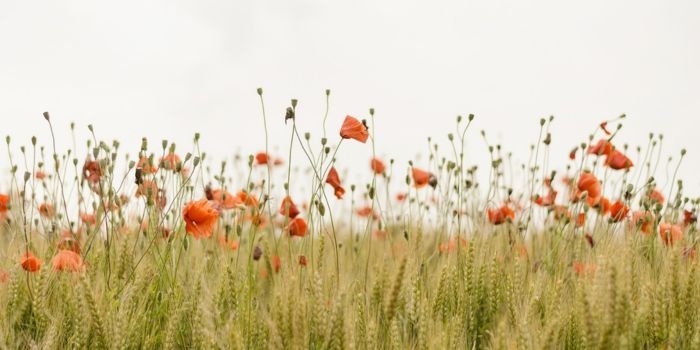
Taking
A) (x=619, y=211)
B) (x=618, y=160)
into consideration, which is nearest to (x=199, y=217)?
(x=619, y=211)

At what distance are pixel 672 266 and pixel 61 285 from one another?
201cm

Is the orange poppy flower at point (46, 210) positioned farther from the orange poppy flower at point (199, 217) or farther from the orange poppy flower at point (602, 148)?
the orange poppy flower at point (602, 148)

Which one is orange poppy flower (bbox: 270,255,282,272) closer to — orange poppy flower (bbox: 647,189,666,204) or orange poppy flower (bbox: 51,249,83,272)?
orange poppy flower (bbox: 51,249,83,272)

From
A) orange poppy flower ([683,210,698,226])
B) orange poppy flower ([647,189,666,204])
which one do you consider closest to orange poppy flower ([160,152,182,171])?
orange poppy flower ([647,189,666,204])

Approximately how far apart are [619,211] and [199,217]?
1861mm

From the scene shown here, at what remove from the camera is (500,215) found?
4.03 metres

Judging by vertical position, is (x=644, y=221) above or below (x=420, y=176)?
below

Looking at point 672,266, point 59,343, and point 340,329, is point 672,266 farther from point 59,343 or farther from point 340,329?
point 59,343

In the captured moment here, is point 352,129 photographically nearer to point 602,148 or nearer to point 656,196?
point 602,148

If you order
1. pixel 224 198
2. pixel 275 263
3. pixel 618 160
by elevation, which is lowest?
pixel 275 263

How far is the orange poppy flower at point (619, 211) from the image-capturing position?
3758mm

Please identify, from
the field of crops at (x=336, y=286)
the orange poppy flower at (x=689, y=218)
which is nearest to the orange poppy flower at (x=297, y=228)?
the field of crops at (x=336, y=286)

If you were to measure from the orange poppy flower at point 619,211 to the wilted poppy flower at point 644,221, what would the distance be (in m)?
0.04

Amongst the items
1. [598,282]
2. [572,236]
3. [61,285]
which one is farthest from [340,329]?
[572,236]
